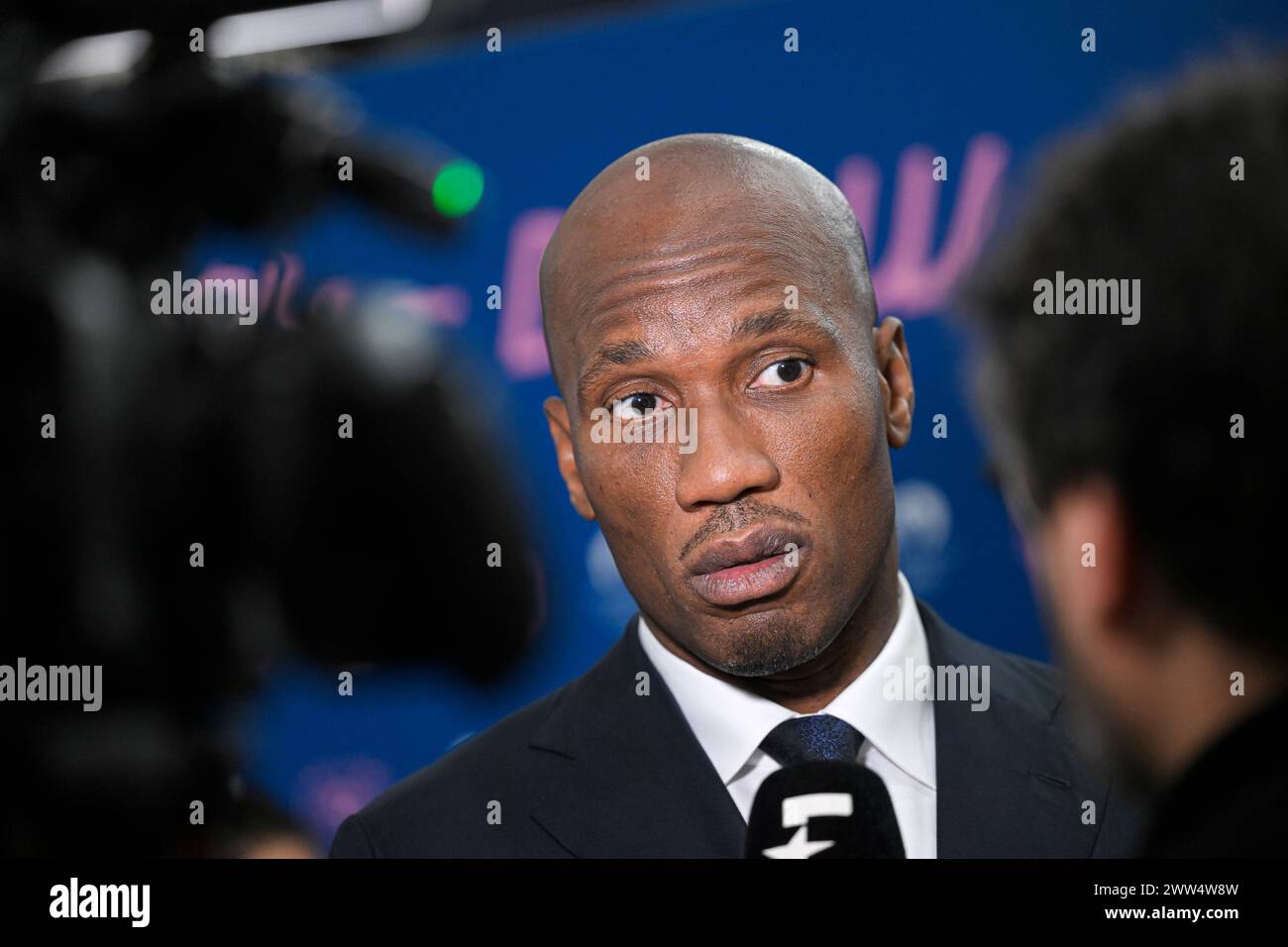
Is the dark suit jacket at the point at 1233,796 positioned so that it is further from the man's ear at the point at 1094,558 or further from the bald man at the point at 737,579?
the bald man at the point at 737,579

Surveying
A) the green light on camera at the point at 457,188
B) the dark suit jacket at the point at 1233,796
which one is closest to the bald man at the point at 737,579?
the green light on camera at the point at 457,188

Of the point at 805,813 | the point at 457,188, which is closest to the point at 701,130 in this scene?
the point at 457,188

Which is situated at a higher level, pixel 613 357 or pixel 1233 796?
pixel 613 357

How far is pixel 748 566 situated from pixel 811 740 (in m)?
0.26

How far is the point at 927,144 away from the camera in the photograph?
2055 mm

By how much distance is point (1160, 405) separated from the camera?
3.44 ft

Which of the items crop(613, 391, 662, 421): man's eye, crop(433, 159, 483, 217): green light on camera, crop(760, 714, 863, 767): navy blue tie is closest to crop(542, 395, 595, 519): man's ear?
crop(613, 391, 662, 421): man's eye

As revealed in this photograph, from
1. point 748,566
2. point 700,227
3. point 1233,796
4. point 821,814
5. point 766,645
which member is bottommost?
point 821,814

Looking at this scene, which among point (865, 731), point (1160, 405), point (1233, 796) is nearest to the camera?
point (1233, 796)

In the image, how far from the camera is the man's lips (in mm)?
1583

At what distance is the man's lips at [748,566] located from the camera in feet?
5.19

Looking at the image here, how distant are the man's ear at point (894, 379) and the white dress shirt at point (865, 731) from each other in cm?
30

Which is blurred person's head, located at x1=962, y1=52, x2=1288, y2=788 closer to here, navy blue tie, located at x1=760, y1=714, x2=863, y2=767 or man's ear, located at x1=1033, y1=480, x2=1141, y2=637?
man's ear, located at x1=1033, y1=480, x2=1141, y2=637

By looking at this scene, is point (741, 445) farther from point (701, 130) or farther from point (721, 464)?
point (701, 130)
